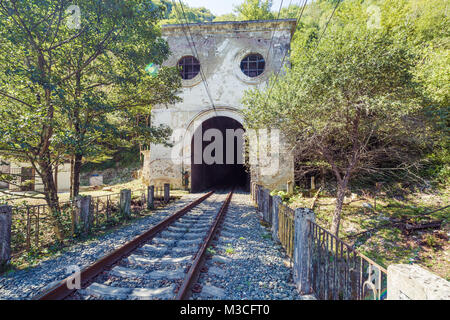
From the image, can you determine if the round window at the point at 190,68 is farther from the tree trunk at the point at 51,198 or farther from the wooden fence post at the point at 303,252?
the wooden fence post at the point at 303,252

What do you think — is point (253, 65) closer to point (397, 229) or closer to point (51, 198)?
point (397, 229)

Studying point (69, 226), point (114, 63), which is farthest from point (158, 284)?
point (114, 63)

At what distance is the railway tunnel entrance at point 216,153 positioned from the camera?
1739 cm

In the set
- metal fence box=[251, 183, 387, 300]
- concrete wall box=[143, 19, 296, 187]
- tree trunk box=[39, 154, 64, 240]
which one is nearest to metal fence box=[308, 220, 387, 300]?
metal fence box=[251, 183, 387, 300]

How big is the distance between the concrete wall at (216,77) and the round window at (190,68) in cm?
40

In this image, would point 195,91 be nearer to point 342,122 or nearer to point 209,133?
point 209,133

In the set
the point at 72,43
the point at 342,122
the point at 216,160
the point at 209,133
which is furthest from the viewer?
the point at 216,160

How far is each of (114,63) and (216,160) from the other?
18534 millimetres

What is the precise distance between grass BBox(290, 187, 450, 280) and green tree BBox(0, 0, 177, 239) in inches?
365

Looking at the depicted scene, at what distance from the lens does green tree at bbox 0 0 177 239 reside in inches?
194

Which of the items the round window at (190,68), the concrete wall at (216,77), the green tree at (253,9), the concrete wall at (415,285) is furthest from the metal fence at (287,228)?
the green tree at (253,9)

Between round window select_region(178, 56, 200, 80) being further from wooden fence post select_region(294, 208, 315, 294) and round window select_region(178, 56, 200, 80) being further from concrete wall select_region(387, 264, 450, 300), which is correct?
concrete wall select_region(387, 264, 450, 300)

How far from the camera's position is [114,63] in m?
7.52

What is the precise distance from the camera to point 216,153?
25.2m
